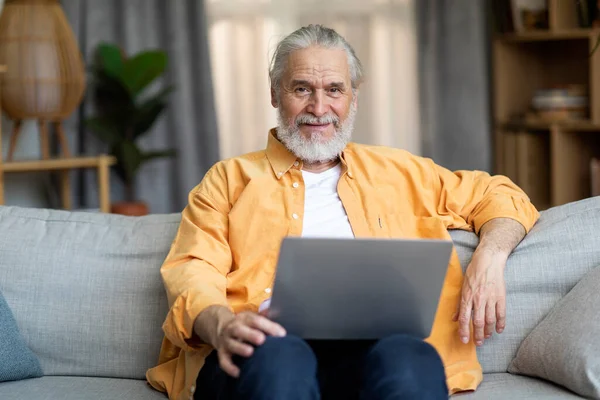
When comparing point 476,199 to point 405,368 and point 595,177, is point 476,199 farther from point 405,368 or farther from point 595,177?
point 595,177

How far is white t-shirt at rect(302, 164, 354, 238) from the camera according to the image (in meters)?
1.93

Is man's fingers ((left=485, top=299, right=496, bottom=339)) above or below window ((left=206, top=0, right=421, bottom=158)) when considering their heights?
below

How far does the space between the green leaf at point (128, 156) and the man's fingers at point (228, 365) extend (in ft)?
9.11

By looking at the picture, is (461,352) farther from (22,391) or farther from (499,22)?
(499,22)

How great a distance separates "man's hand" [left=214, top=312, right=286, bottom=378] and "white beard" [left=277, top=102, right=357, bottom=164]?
0.60 meters

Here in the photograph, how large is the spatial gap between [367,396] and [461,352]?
16.2 inches

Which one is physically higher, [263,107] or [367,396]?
[263,107]

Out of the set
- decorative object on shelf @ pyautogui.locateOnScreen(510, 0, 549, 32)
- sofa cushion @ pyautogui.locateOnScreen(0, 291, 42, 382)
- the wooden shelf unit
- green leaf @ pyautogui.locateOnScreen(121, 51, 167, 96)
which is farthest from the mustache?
decorative object on shelf @ pyautogui.locateOnScreen(510, 0, 549, 32)

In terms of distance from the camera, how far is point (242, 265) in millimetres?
1868

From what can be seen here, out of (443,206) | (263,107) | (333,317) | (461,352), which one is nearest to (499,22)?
(263,107)

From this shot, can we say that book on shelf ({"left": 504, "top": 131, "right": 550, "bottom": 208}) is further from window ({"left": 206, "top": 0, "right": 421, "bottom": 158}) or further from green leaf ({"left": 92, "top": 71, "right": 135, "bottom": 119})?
green leaf ({"left": 92, "top": 71, "right": 135, "bottom": 119})

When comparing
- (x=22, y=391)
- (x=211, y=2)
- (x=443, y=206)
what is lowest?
(x=22, y=391)

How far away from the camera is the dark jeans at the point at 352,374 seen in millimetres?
1411

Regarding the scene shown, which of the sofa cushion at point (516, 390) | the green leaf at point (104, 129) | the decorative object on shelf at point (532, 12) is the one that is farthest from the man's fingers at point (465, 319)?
the decorative object on shelf at point (532, 12)
